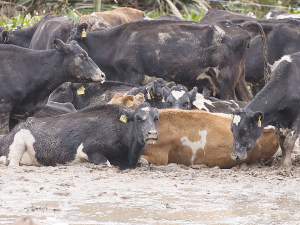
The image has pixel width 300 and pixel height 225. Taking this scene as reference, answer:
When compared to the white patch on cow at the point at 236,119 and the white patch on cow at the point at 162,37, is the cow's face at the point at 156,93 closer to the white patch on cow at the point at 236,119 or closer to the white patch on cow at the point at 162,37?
the white patch on cow at the point at 162,37

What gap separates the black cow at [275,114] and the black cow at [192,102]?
212 centimetres

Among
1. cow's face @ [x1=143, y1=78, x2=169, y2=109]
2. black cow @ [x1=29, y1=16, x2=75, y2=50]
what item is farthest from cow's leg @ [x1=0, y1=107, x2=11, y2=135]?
black cow @ [x1=29, y1=16, x2=75, y2=50]

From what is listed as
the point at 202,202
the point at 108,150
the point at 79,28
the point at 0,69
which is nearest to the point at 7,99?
the point at 0,69

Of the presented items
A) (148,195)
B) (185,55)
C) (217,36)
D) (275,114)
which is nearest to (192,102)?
(185,55)

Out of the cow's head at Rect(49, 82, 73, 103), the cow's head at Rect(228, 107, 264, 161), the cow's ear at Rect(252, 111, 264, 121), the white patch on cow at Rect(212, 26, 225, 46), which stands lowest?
the cow's head at Rect(49, 82, 73, 103)

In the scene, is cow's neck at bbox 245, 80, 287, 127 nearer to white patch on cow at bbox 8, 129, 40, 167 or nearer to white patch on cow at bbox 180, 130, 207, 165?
white patch on cow at bbox 180, 130, 207, 165

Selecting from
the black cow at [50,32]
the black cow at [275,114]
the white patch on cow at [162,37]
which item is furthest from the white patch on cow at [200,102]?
the black cow at [50,32]

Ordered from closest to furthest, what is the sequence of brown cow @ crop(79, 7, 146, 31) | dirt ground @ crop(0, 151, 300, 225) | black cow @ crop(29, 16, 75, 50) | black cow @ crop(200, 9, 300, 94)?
dirt ground @ crop(0, 151, 300, 225)
black cow @ crop(200, 9, 300, 94)
black cow @ crop(29, 16, 75, 50)
brown cow @ crop(79, 7, 146, 31)

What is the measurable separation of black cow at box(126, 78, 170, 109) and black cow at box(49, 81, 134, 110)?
0.59 metres

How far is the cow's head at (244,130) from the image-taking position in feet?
23.0

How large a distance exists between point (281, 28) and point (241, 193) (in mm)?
6492

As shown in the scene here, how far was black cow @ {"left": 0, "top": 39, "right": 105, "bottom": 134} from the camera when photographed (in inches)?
329

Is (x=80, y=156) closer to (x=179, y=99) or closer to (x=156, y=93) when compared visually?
(x=179, y=99)

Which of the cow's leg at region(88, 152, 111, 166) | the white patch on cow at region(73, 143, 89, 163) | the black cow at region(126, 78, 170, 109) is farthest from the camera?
the black cow at region(126, 78, 170, 109)
